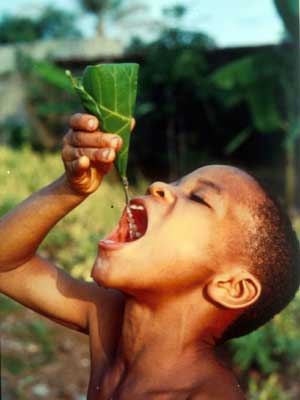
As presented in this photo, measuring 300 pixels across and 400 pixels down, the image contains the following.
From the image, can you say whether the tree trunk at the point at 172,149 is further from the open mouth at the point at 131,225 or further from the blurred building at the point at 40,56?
the open mouth at the point at 131,225

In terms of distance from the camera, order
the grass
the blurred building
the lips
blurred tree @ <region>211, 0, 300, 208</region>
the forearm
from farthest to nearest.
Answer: the blurred building
blurred tree @ <region>211, 0, 300, 208</region>
the grass
the forearm
the lips

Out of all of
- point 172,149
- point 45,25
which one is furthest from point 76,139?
point 45,25

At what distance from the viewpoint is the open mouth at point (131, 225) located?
5.85 ft

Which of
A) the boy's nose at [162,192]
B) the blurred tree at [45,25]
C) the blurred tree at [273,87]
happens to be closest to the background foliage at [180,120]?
the blurred tree at [273,87]

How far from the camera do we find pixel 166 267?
69.7 inches

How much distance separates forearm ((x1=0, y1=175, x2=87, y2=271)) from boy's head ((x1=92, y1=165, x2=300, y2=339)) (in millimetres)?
174

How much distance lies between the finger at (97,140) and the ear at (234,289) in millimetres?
385

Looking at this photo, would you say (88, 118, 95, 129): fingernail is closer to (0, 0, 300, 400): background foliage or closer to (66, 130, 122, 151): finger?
(66, 130, 122, 151): finger

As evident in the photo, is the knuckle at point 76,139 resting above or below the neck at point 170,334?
above

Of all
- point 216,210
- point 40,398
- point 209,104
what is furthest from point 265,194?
point 209,104

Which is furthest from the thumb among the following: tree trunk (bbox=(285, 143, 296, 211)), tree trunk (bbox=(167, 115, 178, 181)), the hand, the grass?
tree trunk (bbox=(167, 115, 178, 181))

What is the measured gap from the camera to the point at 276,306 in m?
1.92

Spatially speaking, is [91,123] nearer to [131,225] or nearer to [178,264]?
[131,225]

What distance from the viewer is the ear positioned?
182 cm
